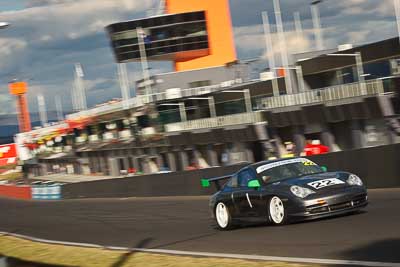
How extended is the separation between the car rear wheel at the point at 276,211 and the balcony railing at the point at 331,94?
2440 cm

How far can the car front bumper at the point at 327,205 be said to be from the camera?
12.3 m

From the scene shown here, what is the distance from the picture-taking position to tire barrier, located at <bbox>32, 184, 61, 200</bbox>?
47.3 metres

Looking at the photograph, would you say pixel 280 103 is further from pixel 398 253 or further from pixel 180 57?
pixel 180 57

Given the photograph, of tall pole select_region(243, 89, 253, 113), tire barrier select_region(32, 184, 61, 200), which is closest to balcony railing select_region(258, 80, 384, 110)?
tall pole select_region(243, 89, 253, 113)

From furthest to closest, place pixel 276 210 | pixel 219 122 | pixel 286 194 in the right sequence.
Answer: pixel 219 122 → pixel 276 210 → pixel 286 194

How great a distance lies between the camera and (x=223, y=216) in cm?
1442

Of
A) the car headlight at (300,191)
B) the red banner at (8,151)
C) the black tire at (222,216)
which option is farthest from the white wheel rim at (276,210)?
the red banner at (8,151)

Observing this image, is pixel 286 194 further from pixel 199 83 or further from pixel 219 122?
pixel 199 83

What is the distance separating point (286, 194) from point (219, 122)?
41.4 m

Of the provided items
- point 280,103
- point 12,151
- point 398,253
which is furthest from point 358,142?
point 12,151

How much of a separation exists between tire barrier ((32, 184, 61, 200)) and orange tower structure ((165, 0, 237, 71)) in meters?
46.0

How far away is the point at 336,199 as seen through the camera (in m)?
12.3

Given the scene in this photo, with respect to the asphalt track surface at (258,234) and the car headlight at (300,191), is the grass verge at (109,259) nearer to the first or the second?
the asphalt track surface at (258,234)

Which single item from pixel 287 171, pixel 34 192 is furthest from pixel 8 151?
pixel 287 171
